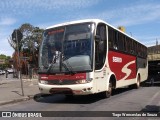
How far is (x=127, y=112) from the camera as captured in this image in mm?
10141

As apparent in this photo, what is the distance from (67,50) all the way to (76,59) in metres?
0.58

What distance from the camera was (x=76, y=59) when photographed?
12547 millimetres

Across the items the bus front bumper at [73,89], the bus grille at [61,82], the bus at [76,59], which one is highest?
the bus at [76,59]

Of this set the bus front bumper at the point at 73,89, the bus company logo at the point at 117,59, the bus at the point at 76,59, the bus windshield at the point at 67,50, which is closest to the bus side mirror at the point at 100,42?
the bus at the point at 76,59

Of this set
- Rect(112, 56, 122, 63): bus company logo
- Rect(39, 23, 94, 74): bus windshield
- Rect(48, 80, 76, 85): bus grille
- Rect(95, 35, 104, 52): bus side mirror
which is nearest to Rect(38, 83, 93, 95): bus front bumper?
Rect(48, 80, 76, 85): bus grille

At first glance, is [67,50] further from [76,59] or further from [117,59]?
[117,59]

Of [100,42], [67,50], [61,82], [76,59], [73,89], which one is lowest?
[73,89]

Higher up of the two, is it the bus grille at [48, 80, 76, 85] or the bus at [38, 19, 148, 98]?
the bus at [38, 19, 148, 98]

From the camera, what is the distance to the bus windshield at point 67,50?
1253 cm

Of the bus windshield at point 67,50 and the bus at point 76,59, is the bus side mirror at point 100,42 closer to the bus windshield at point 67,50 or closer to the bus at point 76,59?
the bus at point 76,59

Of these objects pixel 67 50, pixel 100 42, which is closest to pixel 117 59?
pixel 100 42

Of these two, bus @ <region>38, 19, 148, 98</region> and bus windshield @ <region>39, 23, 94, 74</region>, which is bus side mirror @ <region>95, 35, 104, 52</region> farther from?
bus windshield @ <region>39, 23, 94, 74</region>

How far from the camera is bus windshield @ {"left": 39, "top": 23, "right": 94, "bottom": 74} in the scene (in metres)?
12.5

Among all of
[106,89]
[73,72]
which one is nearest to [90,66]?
[73,72]
